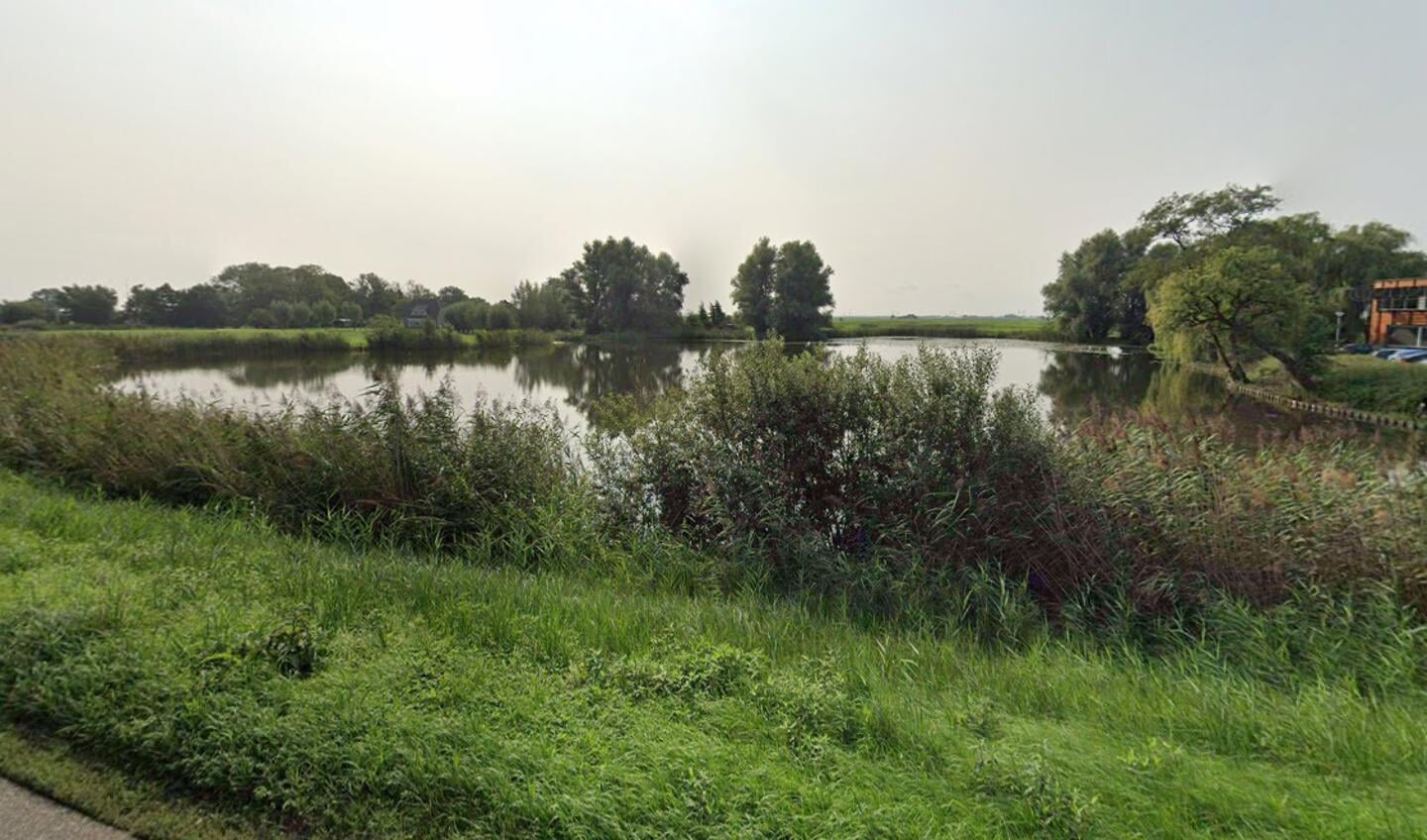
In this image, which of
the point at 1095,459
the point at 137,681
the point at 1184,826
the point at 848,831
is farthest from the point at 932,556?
the point at 137,681

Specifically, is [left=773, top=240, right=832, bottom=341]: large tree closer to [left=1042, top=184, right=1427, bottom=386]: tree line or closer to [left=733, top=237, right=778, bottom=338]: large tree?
[left=733, top=237, right=778, bottom=338]: large tree

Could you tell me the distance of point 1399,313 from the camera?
47.4 metres

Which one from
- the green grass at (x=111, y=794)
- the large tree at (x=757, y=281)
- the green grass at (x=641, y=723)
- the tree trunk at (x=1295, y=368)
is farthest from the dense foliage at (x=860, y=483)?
the large tree at (x=757, y=281)

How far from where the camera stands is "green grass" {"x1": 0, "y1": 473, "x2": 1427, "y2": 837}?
2.05 meters

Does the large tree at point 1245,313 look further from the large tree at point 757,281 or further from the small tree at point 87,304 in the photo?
the small tree at point 87,304

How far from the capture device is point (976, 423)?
5504mm

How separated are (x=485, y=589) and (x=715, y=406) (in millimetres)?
2772

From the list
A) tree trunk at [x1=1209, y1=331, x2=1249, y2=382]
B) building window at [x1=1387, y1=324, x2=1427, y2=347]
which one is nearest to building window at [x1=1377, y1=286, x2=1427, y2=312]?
building window at [x1=1387, y1=324, x2=1427, y2=347]

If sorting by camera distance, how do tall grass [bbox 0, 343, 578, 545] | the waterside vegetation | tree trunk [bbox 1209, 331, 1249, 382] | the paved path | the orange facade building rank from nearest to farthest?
1. the paved path
2. the waterside vegetation
3. tall grass [bbox 0, 343, 578, 545]
4. tree trunk [bbox 1209, 331, 1249, 382]
5. the orange facade building

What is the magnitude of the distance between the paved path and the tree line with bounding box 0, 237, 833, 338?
53.7m

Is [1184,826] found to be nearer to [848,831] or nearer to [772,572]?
[848,831]

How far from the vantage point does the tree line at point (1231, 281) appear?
28.8 m

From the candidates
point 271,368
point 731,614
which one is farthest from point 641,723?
point 271,368

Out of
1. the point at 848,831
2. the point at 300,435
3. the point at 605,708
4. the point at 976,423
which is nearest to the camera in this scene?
the point at 848,831
